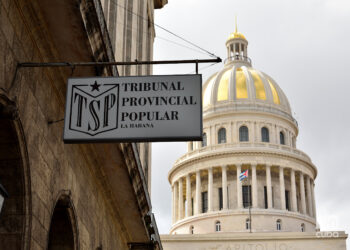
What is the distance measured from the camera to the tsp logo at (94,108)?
9.42 metres

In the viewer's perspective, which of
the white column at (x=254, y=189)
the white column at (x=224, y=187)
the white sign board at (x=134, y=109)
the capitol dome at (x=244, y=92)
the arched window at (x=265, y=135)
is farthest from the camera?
the capitol dome at (x=244, y=92)

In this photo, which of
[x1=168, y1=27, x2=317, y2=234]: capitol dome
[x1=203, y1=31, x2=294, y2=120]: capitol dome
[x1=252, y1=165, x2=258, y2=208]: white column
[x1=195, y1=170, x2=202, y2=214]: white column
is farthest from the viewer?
[x1=203, y1=31, x2=294, y2=120]: capitol dome

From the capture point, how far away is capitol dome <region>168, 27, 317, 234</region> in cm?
7638

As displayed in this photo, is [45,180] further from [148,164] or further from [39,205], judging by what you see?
[148,164]

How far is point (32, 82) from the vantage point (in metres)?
10.6

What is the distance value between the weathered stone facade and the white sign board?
2.76 feet

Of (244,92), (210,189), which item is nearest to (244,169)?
(210,189)

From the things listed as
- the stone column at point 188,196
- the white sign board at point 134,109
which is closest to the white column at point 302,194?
the stone column at point 188,196

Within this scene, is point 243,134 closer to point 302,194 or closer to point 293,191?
point 293,191

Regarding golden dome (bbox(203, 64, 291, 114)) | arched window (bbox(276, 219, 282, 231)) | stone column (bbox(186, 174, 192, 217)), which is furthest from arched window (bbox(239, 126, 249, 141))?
arched window (bbox(276, 219, 282, 231))

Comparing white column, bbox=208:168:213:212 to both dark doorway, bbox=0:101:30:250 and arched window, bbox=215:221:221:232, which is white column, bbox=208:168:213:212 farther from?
dark doorway, bbox=0:101:30:250

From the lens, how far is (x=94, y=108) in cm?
965

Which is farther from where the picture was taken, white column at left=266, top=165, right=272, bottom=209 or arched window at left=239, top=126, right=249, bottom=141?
arched window at left=239, top=126, right=249, bottom=141

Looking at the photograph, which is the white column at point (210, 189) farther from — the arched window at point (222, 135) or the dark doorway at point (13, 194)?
the dark doorway at point (13, 194)
